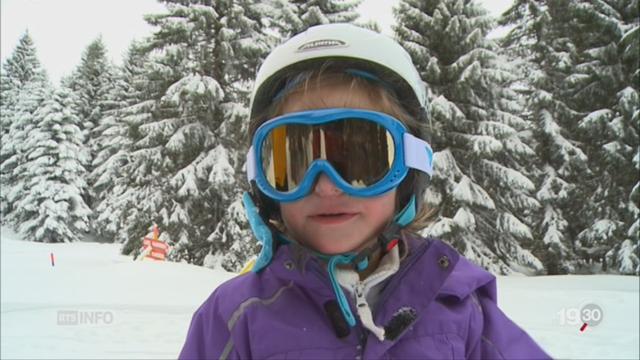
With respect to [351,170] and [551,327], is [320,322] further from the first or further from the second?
[551,327]

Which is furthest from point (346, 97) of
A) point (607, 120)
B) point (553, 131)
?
point (607, 120)

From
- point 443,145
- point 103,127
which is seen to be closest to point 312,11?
point 443,145

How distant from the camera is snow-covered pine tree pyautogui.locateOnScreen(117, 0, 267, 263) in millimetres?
15211

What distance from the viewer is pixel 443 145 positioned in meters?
14.3

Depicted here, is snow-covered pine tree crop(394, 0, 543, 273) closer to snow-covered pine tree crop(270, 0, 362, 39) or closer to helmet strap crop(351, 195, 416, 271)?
snow-covered pine tree crop(270, 0, 362, 39)

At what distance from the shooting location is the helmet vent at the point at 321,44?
1.67 meters

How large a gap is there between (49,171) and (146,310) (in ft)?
94.3

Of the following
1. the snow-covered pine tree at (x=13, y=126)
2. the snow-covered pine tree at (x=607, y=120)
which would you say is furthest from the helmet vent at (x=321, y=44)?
the snow-covered pine tree at (x=13, y=126)

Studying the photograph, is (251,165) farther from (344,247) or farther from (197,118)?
(197,118)

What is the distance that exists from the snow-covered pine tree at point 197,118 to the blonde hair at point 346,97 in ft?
44.3

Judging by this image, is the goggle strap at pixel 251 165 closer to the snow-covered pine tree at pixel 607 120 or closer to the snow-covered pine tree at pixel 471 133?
the snow-covered pine tree at pixel 471 133

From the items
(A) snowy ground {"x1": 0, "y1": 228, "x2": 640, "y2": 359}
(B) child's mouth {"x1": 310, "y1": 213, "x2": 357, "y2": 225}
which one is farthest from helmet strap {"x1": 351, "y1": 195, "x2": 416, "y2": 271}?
(A) snowy ground {"x1": 0, "y1": 228, "x2": 640, "y2": 359}

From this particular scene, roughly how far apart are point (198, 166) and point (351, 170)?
1443 cm

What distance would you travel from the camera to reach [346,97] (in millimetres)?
1603
